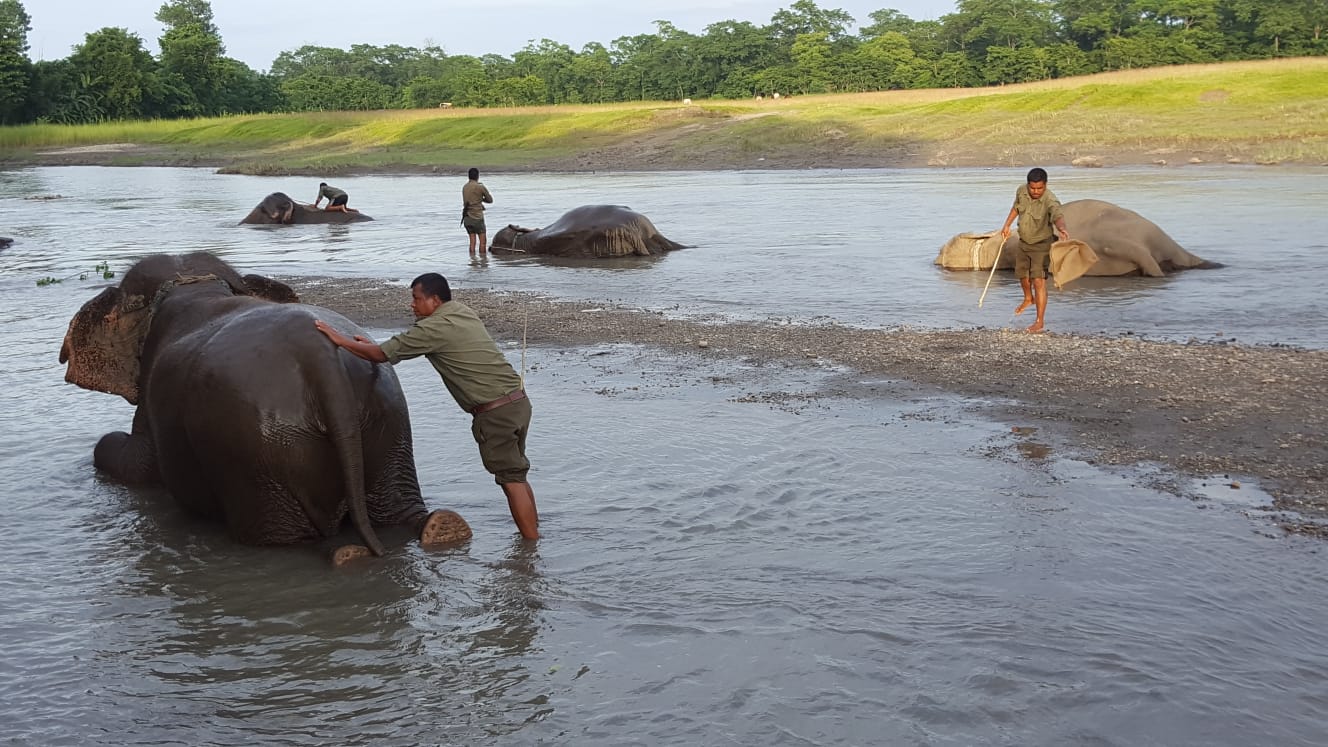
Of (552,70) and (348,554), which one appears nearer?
(348,554)

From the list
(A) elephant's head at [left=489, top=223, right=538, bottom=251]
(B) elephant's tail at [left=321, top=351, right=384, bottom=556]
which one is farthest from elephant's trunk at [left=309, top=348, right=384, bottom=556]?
(A) elephant's head at [left=489, top=223, right=538, bottom=251]

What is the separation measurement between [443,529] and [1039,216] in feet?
24.6

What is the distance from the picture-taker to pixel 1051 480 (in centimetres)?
688

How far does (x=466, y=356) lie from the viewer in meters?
6.19

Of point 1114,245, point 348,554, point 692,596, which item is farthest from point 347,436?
point 1114,245

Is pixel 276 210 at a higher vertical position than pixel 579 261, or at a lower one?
higher

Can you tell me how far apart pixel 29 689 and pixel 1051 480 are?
5.17 m

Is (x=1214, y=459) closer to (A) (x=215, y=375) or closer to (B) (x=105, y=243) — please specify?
(A) (x=215, y=375)

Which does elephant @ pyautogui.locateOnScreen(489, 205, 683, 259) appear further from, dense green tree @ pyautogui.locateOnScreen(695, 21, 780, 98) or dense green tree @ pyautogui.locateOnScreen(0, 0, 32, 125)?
dense green tree @ pyautogui.locateOnScreen(0, 0, 32, 125)

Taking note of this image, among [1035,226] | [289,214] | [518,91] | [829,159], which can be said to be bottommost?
[289,214]

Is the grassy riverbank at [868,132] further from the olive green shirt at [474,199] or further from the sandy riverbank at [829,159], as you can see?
the olive green shirt at [474,199]

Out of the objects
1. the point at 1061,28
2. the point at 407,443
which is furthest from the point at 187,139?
the point at 407,443

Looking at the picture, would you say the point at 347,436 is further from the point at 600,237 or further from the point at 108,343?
the point at 600,237

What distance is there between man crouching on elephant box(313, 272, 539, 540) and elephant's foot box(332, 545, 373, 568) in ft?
2.39
